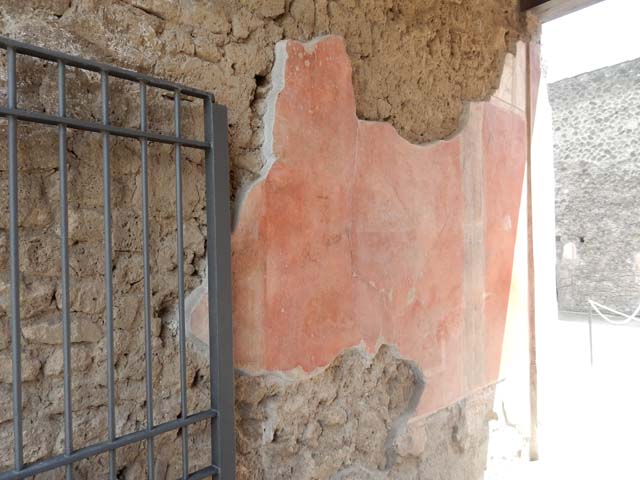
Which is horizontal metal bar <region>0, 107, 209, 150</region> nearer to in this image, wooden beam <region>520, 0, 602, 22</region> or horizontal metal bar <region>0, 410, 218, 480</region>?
horizontal metal bar <region>0, 410, 218, 480</region>

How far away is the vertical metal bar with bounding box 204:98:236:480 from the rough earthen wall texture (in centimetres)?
8

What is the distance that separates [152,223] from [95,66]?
41cm

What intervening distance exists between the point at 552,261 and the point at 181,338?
244 cm

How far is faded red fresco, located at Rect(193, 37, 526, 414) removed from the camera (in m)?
1.51

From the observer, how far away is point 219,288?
1.33m

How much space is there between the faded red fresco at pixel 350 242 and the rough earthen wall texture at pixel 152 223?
0.09 m

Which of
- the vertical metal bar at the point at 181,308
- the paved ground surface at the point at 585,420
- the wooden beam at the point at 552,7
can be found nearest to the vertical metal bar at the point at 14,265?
the vertical metal bar at the point at 181,308

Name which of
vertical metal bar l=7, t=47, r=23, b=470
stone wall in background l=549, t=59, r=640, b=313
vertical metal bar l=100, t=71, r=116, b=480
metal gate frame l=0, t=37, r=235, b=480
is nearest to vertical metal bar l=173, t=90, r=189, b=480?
metal gate frame l=0, t=37, r=235, b=480

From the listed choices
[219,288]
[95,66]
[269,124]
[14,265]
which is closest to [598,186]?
[269,124]

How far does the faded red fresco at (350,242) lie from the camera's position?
151 cm

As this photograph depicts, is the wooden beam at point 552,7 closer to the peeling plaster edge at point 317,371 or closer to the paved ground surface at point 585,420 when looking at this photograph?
the paved ground surface at point 585,420

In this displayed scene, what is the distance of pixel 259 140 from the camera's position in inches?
60.0

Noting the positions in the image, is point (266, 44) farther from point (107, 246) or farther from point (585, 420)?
point (585, 420)

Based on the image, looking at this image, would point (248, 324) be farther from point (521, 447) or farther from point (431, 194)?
point (521, 447)
